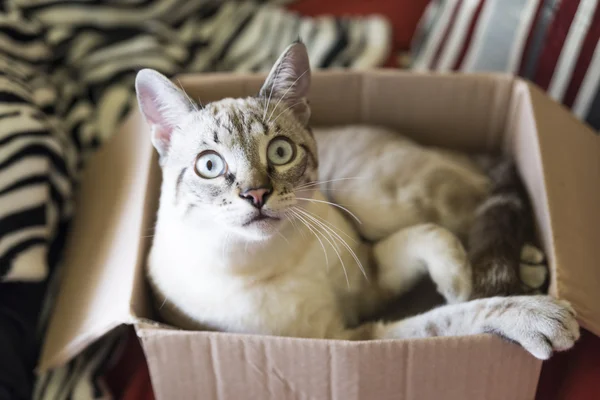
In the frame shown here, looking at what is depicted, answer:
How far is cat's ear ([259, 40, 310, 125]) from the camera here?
1087mm

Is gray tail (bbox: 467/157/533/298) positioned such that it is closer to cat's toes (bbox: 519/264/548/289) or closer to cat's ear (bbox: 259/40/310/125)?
cat's toes (bbox: 519/264/548/289)

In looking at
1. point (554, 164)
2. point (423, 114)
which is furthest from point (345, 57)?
point (554, 164)

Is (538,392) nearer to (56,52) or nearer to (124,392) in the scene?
(124,392)

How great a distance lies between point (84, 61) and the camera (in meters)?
1.75

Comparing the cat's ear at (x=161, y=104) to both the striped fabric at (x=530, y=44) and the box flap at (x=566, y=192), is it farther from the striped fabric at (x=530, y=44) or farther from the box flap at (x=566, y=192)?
the striped fabric at (x=530, y=44)

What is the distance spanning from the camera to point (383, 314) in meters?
1.33

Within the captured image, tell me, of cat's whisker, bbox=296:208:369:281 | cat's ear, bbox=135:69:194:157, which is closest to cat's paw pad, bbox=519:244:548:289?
cat's whisker, bbox=296:208:369:281

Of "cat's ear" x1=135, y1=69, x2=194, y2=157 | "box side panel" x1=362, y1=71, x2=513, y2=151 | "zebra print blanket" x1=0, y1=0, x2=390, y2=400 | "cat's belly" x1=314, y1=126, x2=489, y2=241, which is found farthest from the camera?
"box side panel" x1=362, y1=71, x2=513, y2=151

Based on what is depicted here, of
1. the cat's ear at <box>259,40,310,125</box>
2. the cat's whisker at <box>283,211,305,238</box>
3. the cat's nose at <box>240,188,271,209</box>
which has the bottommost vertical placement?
the cat's whisker at <box>283,211,305,238</box>

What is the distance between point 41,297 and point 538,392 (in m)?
1.11

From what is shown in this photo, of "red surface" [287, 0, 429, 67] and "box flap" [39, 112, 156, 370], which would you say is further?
"red surface" [287, 0, 429, 67]

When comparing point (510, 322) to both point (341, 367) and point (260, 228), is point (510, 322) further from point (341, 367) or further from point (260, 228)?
point (260, 228)

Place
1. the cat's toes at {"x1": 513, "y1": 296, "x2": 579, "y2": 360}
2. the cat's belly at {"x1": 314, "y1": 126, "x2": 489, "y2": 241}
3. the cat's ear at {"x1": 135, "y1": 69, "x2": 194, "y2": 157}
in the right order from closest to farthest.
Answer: the cat's toes at {"x1": 513, "y1": 296, "x2": 579, "y2": 360} < the cat's ear at {"x1": 135, "y1": 69, "x2": 194, "y2": 157} < the cat's belly at {"x1": 314, "y1": 126, "x2": 489, "y2": 241}

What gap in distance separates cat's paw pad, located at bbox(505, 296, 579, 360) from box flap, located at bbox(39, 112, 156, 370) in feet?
2.25
